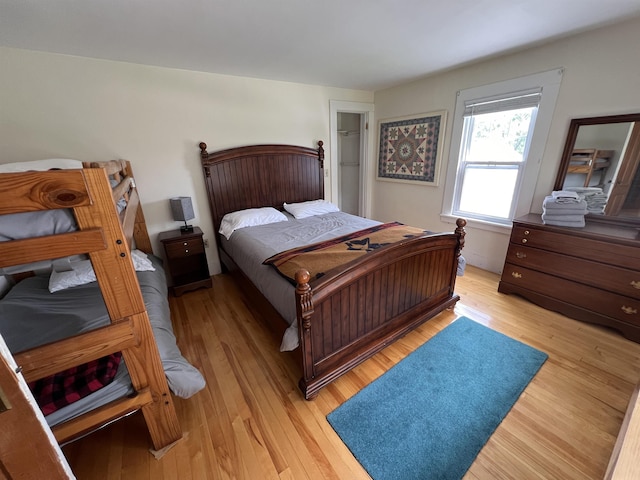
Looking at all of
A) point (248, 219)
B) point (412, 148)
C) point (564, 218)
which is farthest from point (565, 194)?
point (248, 219)

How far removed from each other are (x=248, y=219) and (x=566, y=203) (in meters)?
2.95

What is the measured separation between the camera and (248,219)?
278 cm

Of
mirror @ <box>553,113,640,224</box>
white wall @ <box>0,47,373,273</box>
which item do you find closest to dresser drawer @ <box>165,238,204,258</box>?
white wall @ <box>0,47,373,273</box>

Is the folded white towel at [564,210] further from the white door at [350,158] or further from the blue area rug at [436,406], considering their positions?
the white door at [350,158]

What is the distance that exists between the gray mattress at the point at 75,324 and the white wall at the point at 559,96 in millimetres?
3042

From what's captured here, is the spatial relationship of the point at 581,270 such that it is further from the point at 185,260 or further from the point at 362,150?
the point at 185,260

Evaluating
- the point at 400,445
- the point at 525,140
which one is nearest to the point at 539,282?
the point at 525,140

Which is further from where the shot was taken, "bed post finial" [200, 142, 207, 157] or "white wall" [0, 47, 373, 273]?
"bed post finial" [200, 142, 207, 157]

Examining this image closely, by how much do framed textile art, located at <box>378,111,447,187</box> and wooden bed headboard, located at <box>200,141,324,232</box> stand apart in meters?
1.04

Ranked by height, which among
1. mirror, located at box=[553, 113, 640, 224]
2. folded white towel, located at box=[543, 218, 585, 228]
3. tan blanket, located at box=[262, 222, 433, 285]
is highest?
mirror, located at box=[553, 113, 640, 224]

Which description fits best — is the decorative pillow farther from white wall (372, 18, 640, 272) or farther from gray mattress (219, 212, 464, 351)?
white wall (372, 18, 640, 272)

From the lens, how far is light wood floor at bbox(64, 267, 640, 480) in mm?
1222

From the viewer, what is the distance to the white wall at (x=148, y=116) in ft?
6.59

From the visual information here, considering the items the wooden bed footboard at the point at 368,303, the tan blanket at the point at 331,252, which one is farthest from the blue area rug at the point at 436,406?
the tan blanket at the point at 331,252
